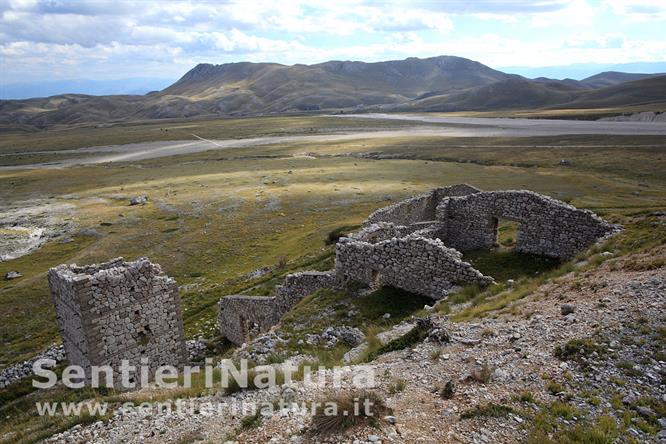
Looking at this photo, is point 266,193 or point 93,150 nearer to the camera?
point 266,193

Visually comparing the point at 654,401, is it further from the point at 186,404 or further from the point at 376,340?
the point at 186,404

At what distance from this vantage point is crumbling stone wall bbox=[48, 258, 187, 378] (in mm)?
16050

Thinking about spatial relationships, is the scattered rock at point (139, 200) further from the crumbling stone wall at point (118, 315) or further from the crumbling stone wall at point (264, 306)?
the crumbling stone wall at point (118, 315)

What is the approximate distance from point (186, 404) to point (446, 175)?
7542 cm

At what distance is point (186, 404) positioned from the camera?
439 inches

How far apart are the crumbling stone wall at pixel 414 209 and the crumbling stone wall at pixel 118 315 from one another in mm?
13627

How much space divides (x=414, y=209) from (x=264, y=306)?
1331 cm

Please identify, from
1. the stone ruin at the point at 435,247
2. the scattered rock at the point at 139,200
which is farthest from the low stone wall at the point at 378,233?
the scattered rock at the point at 139,200

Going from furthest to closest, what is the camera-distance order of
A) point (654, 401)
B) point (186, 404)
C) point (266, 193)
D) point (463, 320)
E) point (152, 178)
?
point (152, 178) < point (266, 193) < point (463, 320) < point (186, 404) < point (654, 401)

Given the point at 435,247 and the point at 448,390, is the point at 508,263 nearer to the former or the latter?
the point at 435,247

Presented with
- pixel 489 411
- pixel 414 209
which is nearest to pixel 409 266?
pixel 489 411

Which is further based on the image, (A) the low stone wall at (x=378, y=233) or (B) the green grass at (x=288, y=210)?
(A) the low stone wall at (x=378, y=233)

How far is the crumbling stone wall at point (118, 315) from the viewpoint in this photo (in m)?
16.1

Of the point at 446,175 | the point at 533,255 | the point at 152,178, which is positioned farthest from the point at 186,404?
the point at 152,178
